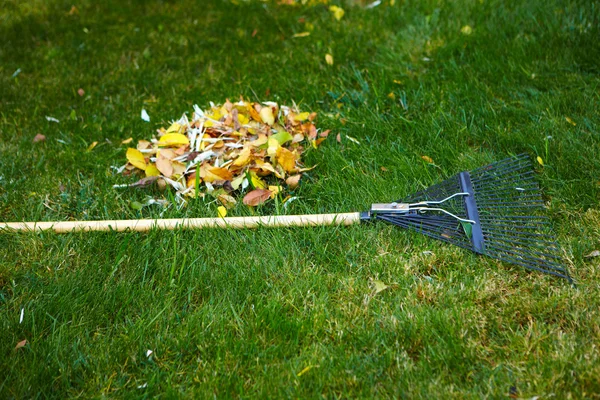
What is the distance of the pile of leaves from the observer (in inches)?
117

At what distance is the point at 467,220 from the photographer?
2602 mm

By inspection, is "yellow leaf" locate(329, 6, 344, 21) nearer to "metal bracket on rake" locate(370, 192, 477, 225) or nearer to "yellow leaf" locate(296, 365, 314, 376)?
"metal bracket on rake" locate(370, 192, 477, 225)

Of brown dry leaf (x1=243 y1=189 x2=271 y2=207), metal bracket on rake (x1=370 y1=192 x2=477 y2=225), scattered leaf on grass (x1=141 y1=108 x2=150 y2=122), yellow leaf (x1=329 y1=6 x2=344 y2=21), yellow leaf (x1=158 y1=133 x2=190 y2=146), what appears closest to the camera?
metal bracket on rake (x1=370 y1=192 x2=477 y2=225)

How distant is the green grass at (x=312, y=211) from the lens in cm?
209

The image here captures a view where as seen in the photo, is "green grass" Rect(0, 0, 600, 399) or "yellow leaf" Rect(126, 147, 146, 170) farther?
"yellow leaf" Rect(126, 147, 146, 170)

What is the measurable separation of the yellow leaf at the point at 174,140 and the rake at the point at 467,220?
0.59m

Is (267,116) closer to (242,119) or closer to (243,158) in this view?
(242,119)

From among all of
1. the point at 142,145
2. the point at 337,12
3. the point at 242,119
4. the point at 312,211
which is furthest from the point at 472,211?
the point at 337,12

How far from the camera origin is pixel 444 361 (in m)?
2.06

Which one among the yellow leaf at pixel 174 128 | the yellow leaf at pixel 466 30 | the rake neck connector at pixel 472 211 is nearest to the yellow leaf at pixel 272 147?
the yellow leaf at pixel 174 128

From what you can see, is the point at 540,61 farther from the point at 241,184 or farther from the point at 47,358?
the point at 47,358

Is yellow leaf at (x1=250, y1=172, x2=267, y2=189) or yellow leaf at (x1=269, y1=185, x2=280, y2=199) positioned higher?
yellow leaf at (x1=250, y1=172, x2=267, y2=189)

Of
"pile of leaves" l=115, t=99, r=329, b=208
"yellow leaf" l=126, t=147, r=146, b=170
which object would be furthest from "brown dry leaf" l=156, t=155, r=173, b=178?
"yellow leaf" l=126, t=147, r=146, b=170

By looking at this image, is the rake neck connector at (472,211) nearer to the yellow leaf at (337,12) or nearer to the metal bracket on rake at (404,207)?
the metal bracket on rake at (404,207)
